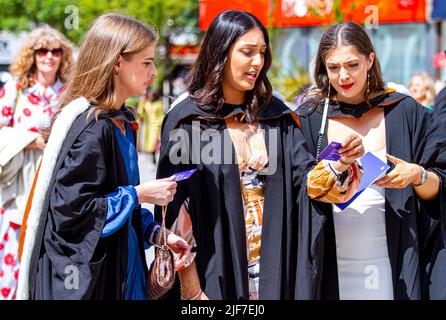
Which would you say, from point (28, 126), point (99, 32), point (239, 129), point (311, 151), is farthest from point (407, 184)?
point (28, 126)

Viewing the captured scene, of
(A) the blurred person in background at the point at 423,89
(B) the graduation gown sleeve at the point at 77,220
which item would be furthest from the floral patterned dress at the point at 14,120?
(A) the blurred person in background at the point at 423,89

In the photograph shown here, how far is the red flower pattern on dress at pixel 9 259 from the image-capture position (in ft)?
16.3

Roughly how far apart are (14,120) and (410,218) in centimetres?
290

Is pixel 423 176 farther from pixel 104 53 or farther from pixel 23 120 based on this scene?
pixel 23 120

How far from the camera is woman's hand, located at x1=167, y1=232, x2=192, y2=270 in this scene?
311 centimetres

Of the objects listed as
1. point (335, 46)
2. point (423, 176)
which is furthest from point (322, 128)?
point (423, 176)

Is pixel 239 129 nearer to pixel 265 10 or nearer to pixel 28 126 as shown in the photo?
pixel 28 126

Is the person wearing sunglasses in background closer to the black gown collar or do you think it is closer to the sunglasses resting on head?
the sunglasses resting on head

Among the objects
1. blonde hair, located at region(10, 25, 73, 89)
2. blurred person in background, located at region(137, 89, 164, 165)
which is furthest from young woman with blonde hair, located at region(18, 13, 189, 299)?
blurred person in background, located at region(137, 89, 164, 165)

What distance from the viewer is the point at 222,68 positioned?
3299mm

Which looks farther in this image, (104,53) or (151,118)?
(151,118)

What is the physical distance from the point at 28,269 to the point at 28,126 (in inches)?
88.8

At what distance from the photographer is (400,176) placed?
3.30 m

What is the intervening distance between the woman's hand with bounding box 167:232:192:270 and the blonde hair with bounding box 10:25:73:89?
96.4 inches
